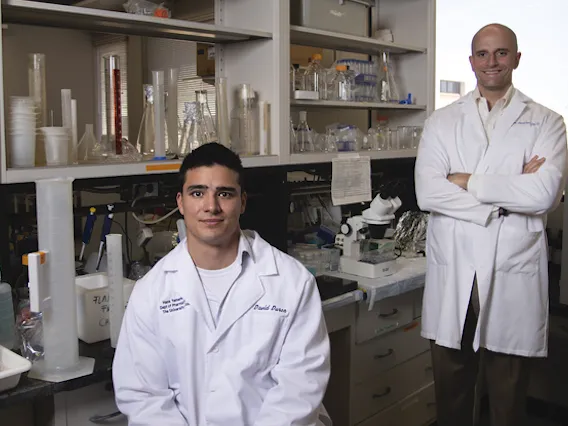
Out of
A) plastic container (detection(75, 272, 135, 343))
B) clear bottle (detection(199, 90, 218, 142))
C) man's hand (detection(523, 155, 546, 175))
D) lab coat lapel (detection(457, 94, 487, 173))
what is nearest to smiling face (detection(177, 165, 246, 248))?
plastic container (detection(75, 272, 135, 343))

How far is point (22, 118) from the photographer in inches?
66.5

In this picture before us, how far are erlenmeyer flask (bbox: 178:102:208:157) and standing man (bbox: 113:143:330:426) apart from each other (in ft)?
2.21

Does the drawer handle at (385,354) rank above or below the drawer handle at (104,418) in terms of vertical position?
below

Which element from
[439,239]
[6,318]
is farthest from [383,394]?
[6,318]

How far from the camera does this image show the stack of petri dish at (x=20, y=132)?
1.68m

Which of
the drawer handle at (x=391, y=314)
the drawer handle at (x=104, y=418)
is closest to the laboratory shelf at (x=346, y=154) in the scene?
the drawer handle at (x=391, y=314)

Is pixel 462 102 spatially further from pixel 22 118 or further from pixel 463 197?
pixel 22 118

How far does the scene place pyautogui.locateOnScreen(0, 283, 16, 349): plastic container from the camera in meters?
1.62

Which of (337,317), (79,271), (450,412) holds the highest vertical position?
(79,271)

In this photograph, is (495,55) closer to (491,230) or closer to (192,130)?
(491,230)

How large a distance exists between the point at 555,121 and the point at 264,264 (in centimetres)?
131

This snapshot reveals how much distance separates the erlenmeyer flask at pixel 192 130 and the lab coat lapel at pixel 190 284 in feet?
2.39

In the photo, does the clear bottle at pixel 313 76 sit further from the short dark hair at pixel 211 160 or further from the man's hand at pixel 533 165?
the short dark hair at pixel 211 160

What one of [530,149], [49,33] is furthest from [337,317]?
[49,33]
